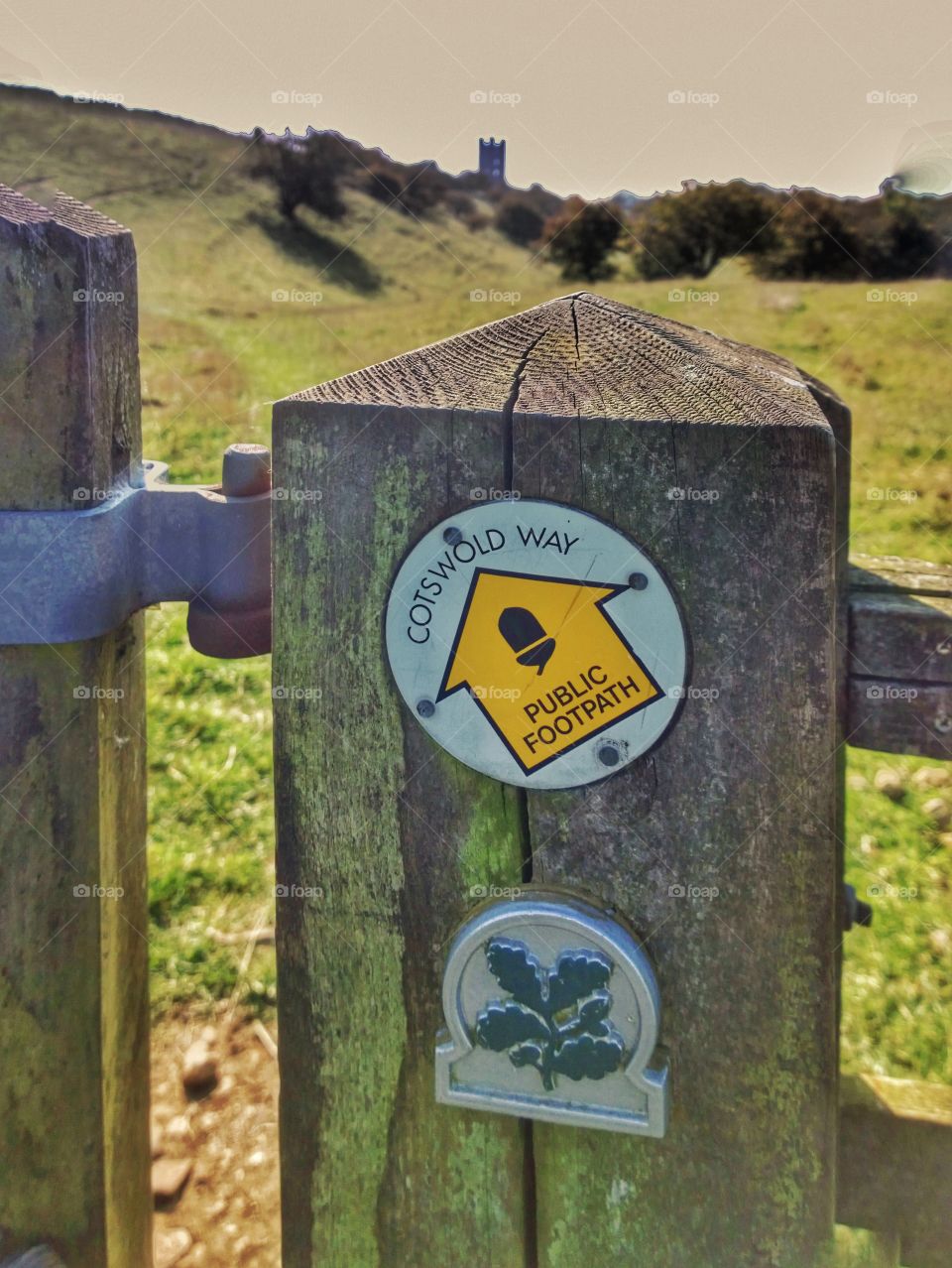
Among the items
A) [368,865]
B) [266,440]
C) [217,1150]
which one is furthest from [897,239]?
[368,865]

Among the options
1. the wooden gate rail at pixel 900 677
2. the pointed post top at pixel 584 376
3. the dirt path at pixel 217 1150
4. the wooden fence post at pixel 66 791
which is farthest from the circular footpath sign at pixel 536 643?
the dirt path at pixel 217 1150

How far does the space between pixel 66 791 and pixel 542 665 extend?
0.58 meters

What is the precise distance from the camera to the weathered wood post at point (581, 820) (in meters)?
0.96

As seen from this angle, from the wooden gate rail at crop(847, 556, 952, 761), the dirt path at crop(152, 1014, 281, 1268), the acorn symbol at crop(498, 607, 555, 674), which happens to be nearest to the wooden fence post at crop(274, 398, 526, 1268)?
the acorn symbol at crop(498, 607, 555, 674)

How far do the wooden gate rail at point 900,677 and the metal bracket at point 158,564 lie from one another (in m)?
0.66

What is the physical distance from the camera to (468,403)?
3.28 ft

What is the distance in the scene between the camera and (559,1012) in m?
1.03

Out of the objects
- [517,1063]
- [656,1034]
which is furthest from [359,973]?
[656,1034]

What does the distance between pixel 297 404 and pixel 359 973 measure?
0.60m

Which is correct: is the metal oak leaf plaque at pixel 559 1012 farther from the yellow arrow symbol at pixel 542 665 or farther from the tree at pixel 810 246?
the tree at pixel 810 246

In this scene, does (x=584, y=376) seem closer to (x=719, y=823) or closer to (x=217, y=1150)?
(x=719, y=823)

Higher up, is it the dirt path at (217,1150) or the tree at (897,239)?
the tree at (897,239)

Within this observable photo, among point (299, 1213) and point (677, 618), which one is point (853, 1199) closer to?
point (299, 1213)

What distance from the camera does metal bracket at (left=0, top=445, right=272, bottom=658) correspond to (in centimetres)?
108
